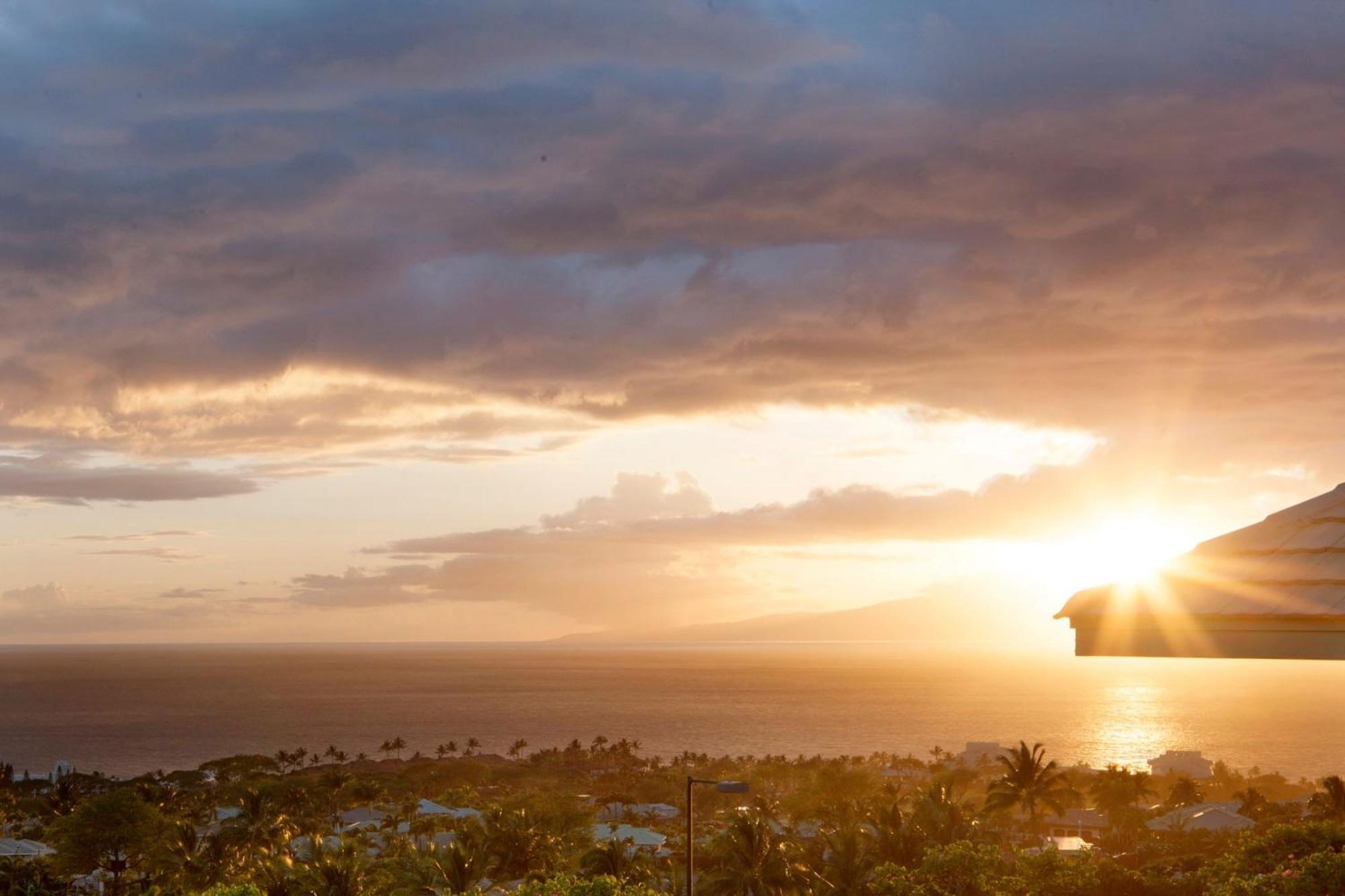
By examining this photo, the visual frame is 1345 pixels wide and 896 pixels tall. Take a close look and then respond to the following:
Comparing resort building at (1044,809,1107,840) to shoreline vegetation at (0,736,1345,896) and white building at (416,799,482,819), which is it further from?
white building at (416,799,482,819)

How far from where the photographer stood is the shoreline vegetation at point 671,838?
1390 inches

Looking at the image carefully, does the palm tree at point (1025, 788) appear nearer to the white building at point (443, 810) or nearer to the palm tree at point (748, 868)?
the white building at point (443, 810)

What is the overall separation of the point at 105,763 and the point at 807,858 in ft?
450

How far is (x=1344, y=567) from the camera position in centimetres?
538

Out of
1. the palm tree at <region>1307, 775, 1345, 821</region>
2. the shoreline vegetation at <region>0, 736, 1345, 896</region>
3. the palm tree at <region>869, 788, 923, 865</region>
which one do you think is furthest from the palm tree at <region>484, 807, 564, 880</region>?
the palm tree at <region>1307, 775, 1345, 821</region>

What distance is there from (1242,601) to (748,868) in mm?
35766

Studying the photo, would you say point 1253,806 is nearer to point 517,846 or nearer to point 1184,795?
point 1184,795

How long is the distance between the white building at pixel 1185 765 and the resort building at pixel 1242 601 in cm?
11008

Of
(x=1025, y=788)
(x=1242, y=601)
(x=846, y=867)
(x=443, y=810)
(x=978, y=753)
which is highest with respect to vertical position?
(x=1242, y=601)

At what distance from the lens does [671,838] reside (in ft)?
203

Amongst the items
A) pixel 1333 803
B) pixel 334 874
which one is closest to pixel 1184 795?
pixel 1333 803

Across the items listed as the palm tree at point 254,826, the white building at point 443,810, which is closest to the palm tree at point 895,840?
the palm tree at point 254,826

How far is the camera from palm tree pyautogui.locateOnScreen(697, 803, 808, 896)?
38625mm

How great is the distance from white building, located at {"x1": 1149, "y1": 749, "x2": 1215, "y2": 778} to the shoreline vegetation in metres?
9.63
